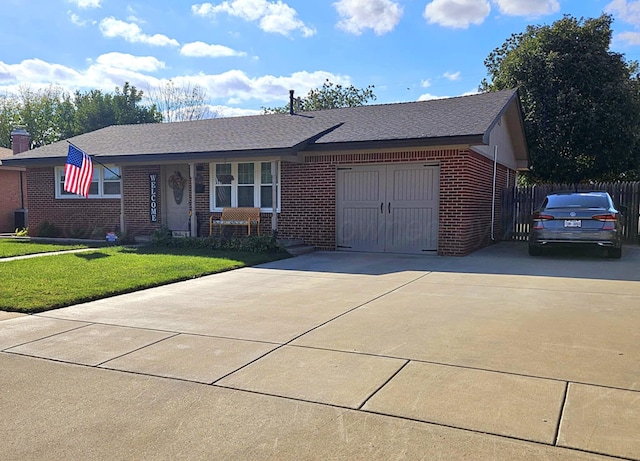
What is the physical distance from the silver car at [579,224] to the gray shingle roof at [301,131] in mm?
2336

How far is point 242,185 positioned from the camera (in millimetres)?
13844

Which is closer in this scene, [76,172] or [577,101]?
[76,172]

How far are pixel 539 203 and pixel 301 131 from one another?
7552mm

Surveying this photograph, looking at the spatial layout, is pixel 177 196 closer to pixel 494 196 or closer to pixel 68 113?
pixel 494 196

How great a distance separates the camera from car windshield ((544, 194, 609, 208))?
10.5m

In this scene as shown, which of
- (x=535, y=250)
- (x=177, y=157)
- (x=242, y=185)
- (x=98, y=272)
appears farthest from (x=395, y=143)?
(x=98, y=272)

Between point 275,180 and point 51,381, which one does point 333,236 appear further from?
point 51,381

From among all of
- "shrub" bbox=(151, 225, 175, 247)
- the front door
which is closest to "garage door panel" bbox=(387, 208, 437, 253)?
"shrub" bbox=(151, 225, 175, 247)

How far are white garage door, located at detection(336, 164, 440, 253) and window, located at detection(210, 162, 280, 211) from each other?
2109 mm

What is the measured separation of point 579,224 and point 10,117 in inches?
1904

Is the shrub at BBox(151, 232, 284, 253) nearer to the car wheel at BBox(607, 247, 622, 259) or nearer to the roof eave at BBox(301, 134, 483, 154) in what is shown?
the roof eave at BBox(301, 134, 483, 154)

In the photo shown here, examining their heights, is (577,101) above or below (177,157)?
above

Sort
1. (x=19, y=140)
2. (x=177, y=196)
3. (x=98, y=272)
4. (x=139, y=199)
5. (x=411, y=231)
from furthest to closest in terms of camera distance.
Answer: (x=19, y=140) < (x=139, y=199) < (x=177, y=196) < (x=411, y=231) < (x=98, y=272)

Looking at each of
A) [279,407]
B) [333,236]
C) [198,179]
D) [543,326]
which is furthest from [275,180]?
[279,407]
